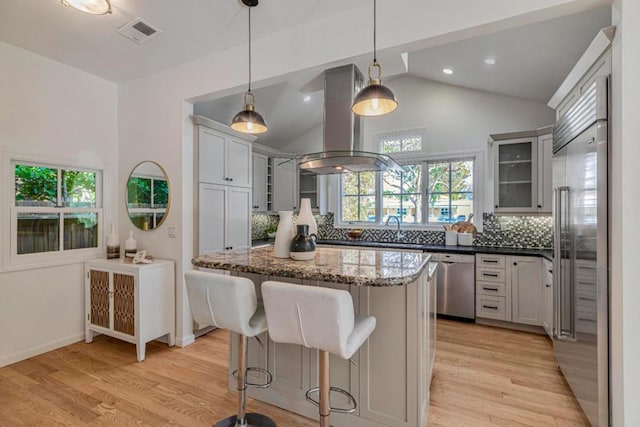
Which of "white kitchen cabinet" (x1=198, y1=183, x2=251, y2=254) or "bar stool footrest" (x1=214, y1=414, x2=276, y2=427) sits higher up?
"white kitchen cabinet" (x1=198, y1=183, x2=251, y2=254)

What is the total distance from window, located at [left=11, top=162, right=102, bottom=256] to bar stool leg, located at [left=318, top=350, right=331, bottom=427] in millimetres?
3126

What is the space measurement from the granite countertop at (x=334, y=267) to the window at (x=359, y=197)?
2953 mm

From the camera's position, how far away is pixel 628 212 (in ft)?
5.33

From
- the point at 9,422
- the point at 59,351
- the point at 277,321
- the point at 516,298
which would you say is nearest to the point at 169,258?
the point at 59,351

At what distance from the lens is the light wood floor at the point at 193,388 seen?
2053 mm

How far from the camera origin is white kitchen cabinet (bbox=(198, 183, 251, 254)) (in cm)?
342

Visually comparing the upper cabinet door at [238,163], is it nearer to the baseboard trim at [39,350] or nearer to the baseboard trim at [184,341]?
the baseboard trim at [184,341]

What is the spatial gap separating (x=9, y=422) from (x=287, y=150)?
4.93 metres

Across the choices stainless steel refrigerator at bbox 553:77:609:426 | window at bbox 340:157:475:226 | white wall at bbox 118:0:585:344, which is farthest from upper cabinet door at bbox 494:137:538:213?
white wall at bbox 118:0:585:344

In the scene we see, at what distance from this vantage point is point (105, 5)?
7.14 ft

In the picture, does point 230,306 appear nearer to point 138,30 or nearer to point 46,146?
point 138,30

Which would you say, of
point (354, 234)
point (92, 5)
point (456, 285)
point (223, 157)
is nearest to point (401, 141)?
point (354, 234)

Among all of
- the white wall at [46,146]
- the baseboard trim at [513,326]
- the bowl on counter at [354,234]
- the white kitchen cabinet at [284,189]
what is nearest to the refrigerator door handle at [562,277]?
the baseboard trim at [513,326]

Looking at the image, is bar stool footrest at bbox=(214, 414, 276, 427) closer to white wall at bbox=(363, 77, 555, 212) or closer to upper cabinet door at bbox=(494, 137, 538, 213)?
upper cabinet door at bbox=(494, 137, 538, 213)
